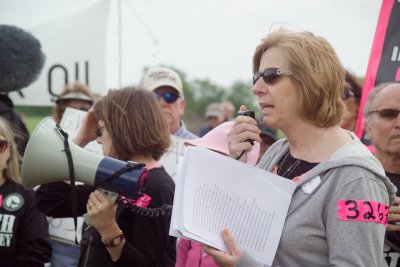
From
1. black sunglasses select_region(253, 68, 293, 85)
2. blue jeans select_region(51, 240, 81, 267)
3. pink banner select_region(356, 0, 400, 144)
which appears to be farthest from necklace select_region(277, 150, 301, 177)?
blue jeans select_region(51, 240, 81, 267)

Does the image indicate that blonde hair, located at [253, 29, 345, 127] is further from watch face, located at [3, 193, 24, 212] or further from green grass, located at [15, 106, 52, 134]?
green grass, located at [15, 106, 52, 134]

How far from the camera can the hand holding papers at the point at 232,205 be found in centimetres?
160

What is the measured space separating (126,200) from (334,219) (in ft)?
3.33

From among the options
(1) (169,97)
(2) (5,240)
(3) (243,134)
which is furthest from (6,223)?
(3) (243,134)

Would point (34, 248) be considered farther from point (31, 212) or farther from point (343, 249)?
point (343, 249)

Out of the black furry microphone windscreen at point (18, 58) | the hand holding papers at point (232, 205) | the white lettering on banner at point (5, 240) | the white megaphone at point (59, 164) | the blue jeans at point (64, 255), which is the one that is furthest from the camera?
the black furry microphone windscreen at point (18, 58)

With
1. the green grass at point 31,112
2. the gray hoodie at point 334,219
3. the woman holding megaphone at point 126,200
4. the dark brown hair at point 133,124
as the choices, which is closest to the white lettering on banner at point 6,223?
the woman holding megaphone at point 126,200

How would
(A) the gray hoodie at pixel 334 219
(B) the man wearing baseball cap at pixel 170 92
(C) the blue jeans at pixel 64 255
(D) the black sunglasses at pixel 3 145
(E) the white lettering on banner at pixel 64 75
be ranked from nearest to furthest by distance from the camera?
(A) the gray hoodie at pixel 334 219
(D) the black sunglasses at pixel 3 145
(C) the blue jeans at pixel 64 255
(B) the man wearing baseball cap at pixel 170 92
(E) the white lettering on banner at pixel 64 75

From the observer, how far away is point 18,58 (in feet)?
13.5

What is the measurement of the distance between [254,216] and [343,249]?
0.31 metres

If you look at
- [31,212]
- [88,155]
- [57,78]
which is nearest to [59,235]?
[31,212]

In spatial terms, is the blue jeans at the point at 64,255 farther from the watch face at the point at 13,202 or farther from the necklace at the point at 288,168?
the necklace at the point at 288,168

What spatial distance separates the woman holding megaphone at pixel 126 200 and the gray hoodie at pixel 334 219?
68 centimetres

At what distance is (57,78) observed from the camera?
15.5ft
